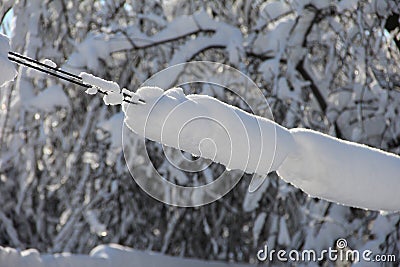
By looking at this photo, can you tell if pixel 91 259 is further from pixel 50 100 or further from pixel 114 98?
pixel 50 100

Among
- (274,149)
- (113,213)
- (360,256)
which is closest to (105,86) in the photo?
(274,149)

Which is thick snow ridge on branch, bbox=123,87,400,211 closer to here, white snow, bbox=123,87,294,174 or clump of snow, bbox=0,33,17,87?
white snow, bbox=123,87,294,174

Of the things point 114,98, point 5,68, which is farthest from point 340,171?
point 5,68

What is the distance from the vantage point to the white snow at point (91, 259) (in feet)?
10.1

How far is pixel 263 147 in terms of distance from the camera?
6.01 feet

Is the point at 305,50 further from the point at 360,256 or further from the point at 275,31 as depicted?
the point at 360,256

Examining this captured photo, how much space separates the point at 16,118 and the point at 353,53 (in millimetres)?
2723

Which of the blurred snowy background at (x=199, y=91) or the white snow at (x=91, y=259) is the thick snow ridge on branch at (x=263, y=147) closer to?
the white snow at (x=91, y=259)

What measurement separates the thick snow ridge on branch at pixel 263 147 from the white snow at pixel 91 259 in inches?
60.1

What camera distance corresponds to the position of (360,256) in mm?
4652
